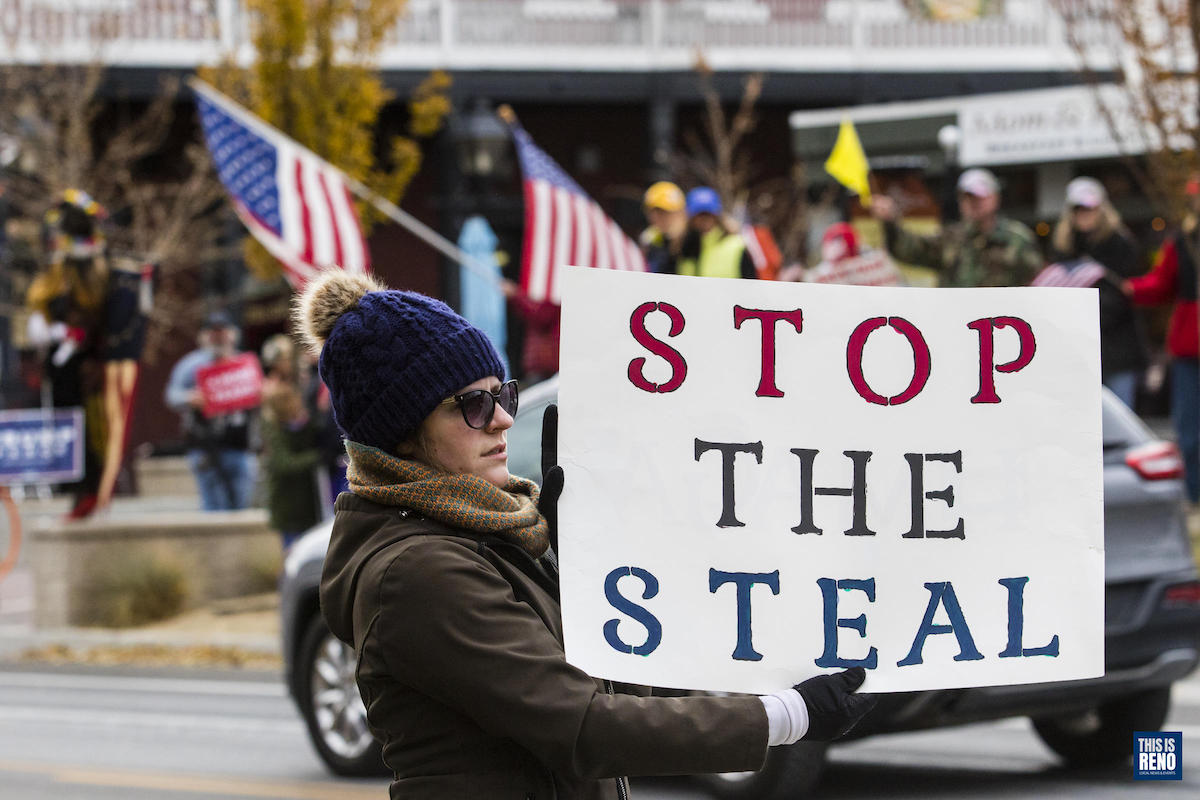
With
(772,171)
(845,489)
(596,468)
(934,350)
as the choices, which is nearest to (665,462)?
(596,468)

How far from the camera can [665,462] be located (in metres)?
2.92

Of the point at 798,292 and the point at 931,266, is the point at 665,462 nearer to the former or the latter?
the point at 798,292

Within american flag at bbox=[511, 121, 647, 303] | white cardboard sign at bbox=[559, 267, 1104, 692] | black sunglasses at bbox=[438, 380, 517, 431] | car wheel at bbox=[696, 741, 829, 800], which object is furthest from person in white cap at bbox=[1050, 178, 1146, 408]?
black sunglasses at bbox=[438, 380, 517, 431]

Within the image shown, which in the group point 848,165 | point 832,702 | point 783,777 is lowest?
point 783,777

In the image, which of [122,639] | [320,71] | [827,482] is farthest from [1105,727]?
[320,71]

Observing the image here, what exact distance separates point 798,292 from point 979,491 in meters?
0.43

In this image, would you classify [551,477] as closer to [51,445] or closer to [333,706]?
[333,706]

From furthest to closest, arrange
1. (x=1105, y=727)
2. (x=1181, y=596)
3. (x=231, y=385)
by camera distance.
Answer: (x=231, y=385) < (x=1105, y=727) < (x=1181, y=596)

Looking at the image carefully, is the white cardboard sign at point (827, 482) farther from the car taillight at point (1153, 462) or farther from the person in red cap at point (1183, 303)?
the person in red cap at point (1183, 303)

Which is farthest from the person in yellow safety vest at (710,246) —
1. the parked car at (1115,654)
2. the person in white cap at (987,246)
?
the parked car at (1115,654)

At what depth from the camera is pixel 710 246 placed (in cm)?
1086

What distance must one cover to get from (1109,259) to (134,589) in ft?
23.3

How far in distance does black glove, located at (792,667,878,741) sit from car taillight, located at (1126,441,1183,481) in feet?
13.9

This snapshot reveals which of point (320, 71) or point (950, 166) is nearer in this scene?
point (320, 71)
